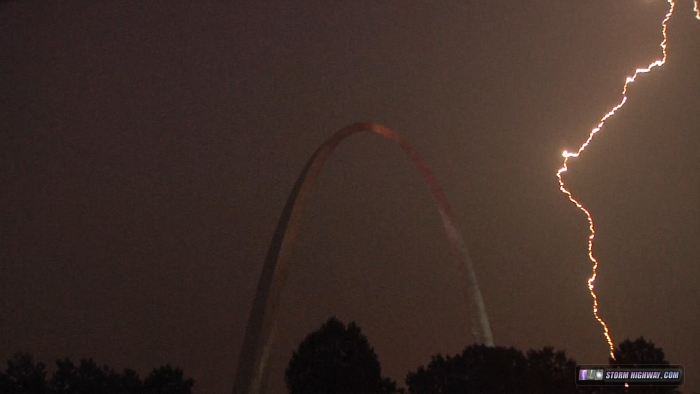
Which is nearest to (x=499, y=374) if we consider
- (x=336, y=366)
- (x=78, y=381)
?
(x=336, y=366)

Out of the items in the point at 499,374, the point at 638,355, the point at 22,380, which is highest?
the point at 638,355

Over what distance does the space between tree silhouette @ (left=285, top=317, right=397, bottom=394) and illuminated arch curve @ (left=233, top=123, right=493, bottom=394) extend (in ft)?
8.92

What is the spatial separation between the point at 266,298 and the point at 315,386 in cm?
378

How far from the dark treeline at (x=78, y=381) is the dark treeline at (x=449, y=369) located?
85.1 inches

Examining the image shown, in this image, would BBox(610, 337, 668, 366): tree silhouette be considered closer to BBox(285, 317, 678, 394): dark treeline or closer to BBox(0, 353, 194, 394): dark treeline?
BBox(285, 317, 678, 394): dark treeline

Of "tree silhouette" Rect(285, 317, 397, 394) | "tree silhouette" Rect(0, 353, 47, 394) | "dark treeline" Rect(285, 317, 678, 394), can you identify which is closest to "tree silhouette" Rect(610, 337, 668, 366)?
"dark treeline" Rect(285, 317, 678, 394)

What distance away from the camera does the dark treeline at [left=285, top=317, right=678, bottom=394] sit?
1104 cm

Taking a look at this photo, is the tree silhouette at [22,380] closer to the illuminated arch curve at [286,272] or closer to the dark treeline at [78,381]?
the dark treeline at [78,381]

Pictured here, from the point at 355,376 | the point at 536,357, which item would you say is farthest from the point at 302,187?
the point at 536,357

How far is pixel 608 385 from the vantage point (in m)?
10.2

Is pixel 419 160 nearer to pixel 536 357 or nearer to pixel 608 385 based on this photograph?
pixel 536 357

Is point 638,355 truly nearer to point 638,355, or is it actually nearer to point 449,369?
point 638,355

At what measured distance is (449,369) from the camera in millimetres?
11492

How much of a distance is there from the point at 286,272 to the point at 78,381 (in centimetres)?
601
